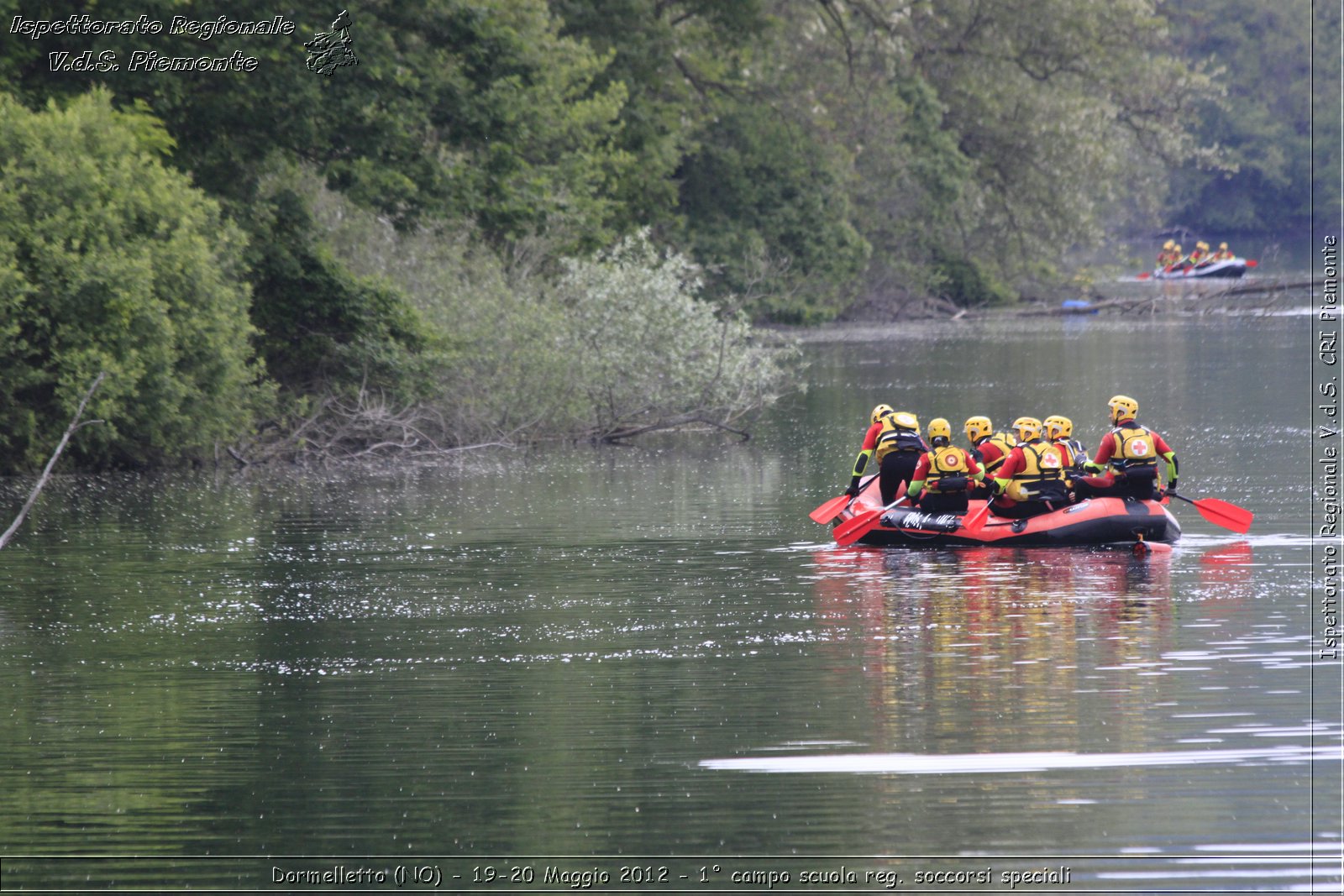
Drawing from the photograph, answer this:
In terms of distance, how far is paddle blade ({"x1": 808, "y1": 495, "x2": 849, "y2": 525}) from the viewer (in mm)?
20438

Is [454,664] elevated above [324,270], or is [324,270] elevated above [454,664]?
[324,270]

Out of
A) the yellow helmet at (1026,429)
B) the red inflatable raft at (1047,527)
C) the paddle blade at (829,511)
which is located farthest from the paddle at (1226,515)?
the paddle blade at (829,511)

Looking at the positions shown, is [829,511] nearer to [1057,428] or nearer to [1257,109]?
[1057,428]

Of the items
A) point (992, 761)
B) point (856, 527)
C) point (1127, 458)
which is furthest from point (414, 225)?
point (992, 761)

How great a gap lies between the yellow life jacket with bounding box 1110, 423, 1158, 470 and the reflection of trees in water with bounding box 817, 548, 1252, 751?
2.77ft

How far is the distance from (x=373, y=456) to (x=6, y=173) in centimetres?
713

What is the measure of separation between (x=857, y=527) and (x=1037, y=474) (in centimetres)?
186

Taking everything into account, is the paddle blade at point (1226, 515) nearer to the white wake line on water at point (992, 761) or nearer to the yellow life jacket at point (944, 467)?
the yellow life jacket at point (944, 467)

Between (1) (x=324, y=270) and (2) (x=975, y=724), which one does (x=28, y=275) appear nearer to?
(1) (x=324, y=270)

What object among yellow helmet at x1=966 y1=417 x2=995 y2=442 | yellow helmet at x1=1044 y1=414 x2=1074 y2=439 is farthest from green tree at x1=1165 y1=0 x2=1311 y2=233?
yellow helmet at x1=1044 y1=414 x2=1074 y2=439

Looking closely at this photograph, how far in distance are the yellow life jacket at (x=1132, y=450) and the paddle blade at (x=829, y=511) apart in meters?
2.98

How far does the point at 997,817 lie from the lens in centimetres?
971

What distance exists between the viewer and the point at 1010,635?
47.6 ft

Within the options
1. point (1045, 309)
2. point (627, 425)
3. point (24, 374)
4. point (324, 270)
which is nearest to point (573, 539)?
point (24, 374)
